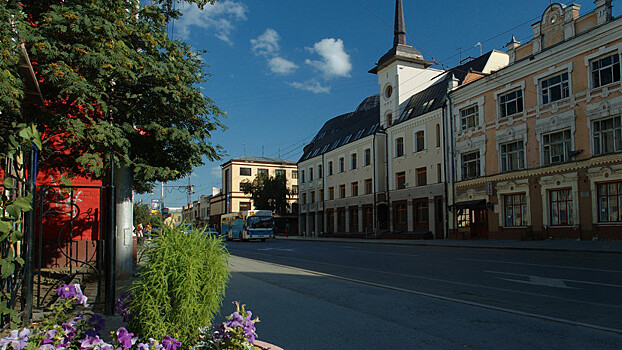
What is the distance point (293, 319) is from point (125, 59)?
5922 millimetres

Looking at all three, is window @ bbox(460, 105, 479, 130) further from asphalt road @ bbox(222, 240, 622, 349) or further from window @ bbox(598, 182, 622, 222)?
asphalt road @ bbox(222, 240, 622, 349)

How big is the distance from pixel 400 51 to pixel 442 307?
121 feet

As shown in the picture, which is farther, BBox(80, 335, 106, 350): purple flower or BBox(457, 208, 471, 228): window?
BBox(457, 208, 471, 228): window

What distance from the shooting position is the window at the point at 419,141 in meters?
37.3

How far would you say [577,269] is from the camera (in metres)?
13.0

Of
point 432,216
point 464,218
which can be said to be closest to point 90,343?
point 464,218

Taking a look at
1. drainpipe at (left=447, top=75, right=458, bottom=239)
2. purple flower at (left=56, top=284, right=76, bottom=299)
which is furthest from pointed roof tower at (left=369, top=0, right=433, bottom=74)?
purple flower at (left=56, top=284, right=76, bottom=299)

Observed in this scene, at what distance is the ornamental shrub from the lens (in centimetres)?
385

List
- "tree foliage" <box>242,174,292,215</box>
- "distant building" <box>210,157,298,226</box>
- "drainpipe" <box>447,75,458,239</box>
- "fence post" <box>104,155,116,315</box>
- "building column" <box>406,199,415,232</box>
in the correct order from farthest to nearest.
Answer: "distant building" <box>210,157,298,226</box> < "tree foliage" <box>242,174,292,215</box> < "building column" <box>406,199,415,232</box> < "drainpipe" <box>447,75,458,239</box> < "fence post" <box>104,155,116,315</box>

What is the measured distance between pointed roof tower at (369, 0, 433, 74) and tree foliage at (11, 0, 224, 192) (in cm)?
3287

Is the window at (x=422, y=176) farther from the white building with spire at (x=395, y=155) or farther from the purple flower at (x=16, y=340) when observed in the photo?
the purple flower at (x=16, y=340)

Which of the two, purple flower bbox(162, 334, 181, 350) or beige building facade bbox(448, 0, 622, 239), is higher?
beige building facade bbox(448, 0, 622, 239)

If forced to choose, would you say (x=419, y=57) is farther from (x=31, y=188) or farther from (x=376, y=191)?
(x=31, y=188)

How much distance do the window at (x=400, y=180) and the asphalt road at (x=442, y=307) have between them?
2598 cm
